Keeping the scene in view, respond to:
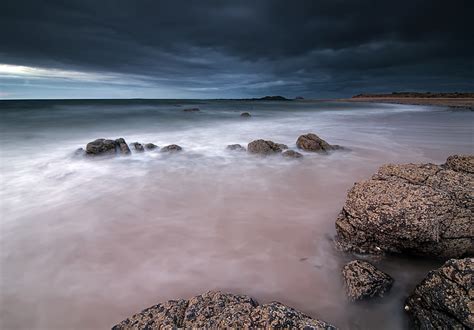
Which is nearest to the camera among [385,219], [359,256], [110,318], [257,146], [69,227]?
[110,318]

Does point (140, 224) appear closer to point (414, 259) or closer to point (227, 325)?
point (227, 325)

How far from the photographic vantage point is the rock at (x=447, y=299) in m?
2.08

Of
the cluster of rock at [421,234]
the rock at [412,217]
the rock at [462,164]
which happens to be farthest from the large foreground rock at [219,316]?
the rock at [462,164]

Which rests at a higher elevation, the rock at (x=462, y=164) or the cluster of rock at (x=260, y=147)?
the rock at (x=462, y=164)

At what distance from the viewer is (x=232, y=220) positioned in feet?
15.8

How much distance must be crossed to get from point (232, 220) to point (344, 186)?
3.18m

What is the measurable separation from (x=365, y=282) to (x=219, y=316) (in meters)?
1.69

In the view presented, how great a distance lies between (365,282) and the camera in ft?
9.27

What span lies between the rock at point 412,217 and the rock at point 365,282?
0.58m

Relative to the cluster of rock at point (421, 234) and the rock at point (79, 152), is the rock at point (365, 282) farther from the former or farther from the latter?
the rock at point (79, 152)

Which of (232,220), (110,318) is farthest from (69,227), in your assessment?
(232,220)

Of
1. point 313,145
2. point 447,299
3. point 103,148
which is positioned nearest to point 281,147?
point 313,145

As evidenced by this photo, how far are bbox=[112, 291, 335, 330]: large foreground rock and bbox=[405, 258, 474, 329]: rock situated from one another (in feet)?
3.30

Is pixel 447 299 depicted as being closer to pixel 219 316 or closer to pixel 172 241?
pixel 219 316
